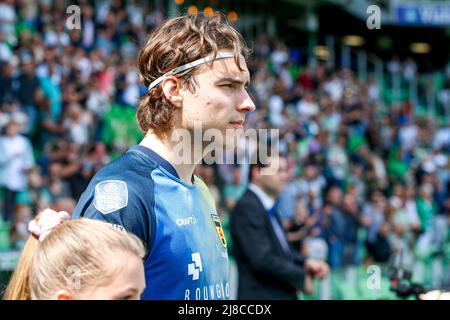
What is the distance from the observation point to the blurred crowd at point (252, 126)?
35.8ft

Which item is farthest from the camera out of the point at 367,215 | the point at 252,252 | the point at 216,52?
the point at 367,215

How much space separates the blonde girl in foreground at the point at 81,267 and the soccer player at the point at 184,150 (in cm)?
56

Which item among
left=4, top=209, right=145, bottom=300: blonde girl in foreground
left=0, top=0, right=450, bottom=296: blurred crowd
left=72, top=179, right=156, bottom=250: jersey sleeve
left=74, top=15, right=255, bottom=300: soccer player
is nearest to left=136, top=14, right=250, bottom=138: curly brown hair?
left=74, top=15, right=255, bottom=300: soccer player

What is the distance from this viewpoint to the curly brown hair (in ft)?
10.2

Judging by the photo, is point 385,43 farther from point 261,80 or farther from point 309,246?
point 309,246

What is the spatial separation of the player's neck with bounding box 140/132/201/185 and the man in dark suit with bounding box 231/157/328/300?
243cm

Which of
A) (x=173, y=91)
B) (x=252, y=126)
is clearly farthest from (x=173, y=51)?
(x=252, y=126)

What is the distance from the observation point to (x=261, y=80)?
20.1m

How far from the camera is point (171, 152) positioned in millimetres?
3098

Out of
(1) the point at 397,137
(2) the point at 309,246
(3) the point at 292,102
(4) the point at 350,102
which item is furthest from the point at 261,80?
(2) the point at 309,246

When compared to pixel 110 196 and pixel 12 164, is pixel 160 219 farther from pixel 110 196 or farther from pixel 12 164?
pixel 12 164

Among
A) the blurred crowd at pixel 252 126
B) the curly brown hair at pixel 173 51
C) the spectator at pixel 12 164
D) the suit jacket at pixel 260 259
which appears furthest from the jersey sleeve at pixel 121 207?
the spectator at pixel 12 164

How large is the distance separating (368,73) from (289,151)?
1322 centimetres

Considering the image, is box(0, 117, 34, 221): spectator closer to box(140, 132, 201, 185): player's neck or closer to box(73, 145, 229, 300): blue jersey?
box(140, 132, 201, 185): player's neck
